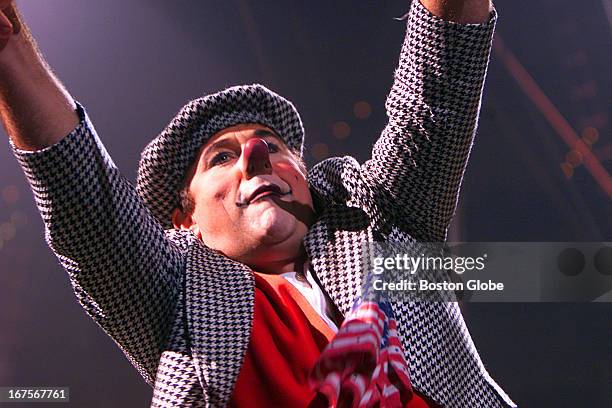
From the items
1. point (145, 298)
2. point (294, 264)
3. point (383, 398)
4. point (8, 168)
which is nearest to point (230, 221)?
point (294, 264)

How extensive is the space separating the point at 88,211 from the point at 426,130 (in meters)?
0.50

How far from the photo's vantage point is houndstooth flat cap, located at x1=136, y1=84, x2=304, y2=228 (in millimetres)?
1351

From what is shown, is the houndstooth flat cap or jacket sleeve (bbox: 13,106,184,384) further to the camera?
the houndstooth flat cap

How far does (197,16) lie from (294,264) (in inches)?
48.0

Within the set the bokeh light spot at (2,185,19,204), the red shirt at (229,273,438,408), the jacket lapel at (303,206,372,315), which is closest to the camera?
the red shirt at (229,273,438,408)

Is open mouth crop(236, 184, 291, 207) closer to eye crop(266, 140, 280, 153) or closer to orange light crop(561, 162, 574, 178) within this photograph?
eye crop(266, 140, 280, 153)

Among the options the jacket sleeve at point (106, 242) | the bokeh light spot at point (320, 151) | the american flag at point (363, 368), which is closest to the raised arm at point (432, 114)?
the american flag at point (363, 368)

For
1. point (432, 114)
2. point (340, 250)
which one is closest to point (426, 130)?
point (432, 114)

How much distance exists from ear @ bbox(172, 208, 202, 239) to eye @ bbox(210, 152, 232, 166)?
12 cm

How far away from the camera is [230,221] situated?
1233mm

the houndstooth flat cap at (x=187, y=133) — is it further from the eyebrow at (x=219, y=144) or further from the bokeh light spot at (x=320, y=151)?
the bokeh light spot at (x=320, y=151)

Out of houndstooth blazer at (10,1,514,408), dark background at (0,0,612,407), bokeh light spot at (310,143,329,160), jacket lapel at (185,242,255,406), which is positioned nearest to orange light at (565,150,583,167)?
dark background at (0,0,612,407)

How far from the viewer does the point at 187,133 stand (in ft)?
4.45

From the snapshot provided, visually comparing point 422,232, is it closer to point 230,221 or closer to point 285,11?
point 230,221
